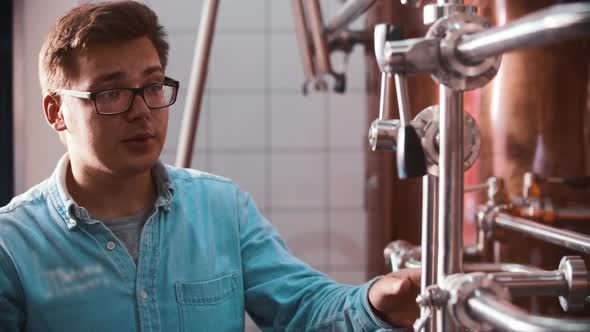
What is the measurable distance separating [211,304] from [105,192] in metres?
0.23

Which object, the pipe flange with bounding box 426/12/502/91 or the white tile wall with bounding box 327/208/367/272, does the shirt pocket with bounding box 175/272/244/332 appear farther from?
the white tile wall with bounding box 327/208/367/272

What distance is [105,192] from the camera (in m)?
0.99

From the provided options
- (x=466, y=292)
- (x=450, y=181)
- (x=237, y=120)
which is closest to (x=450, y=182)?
(x=450, y=181)

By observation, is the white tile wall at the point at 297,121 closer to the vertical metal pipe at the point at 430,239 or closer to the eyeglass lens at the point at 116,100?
the eyeglass lens at the point at 116,100

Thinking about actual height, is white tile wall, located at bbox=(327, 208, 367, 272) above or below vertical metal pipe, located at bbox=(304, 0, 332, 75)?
below

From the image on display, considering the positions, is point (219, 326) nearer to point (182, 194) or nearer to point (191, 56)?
point (182, 194)

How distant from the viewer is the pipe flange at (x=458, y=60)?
1.66ft

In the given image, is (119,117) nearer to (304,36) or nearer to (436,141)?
(436,141)

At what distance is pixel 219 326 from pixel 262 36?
179 cm

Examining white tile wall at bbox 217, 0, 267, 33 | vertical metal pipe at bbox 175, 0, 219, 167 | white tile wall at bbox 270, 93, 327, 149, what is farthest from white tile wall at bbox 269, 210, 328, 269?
vertical metal pipe at bbox 175, 0, 219, 167

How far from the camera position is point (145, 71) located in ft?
3.08

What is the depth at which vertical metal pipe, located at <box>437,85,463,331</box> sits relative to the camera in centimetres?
54

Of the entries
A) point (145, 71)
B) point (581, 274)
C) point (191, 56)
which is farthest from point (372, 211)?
point (191, 56)

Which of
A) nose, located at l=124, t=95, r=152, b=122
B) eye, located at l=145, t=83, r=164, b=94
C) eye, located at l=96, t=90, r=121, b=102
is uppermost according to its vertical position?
eye, located at l=145, t=83, r=164, b=94
